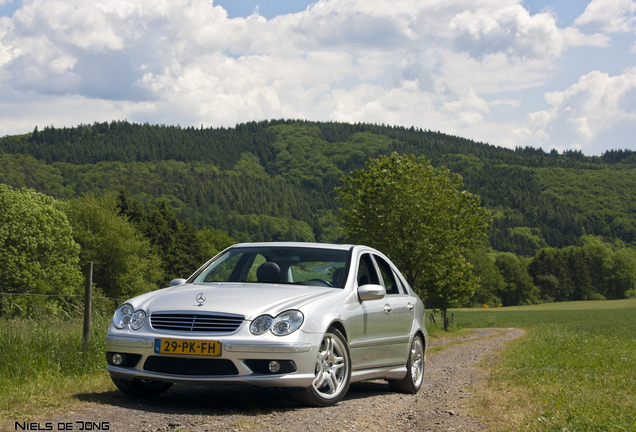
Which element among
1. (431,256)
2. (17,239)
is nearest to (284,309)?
(431,256)

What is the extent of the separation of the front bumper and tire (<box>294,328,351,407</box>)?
19 centimetres

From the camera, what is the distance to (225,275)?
812 centimetres

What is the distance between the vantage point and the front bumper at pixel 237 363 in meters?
6.19

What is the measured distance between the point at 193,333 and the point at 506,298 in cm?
12671

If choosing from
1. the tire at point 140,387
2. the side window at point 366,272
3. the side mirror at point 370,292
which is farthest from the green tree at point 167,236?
the side mirror at point 370,292

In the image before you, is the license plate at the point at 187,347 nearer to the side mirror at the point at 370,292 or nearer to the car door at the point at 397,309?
the side mirror at the point at 370,292

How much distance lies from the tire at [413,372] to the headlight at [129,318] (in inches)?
137

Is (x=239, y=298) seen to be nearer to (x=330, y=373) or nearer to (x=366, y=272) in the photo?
(x=330, y=373)

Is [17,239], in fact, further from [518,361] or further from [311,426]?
[311,426]

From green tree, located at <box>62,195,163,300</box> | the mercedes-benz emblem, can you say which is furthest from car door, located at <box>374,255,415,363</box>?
green tree, located at <box>62,195,163,300</box>

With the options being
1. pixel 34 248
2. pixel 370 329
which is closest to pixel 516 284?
pixel 34 248

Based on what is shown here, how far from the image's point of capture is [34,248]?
48906 mm

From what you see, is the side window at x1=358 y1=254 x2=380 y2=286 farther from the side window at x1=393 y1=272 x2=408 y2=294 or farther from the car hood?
the car hood

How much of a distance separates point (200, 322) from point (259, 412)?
3.20 feet
